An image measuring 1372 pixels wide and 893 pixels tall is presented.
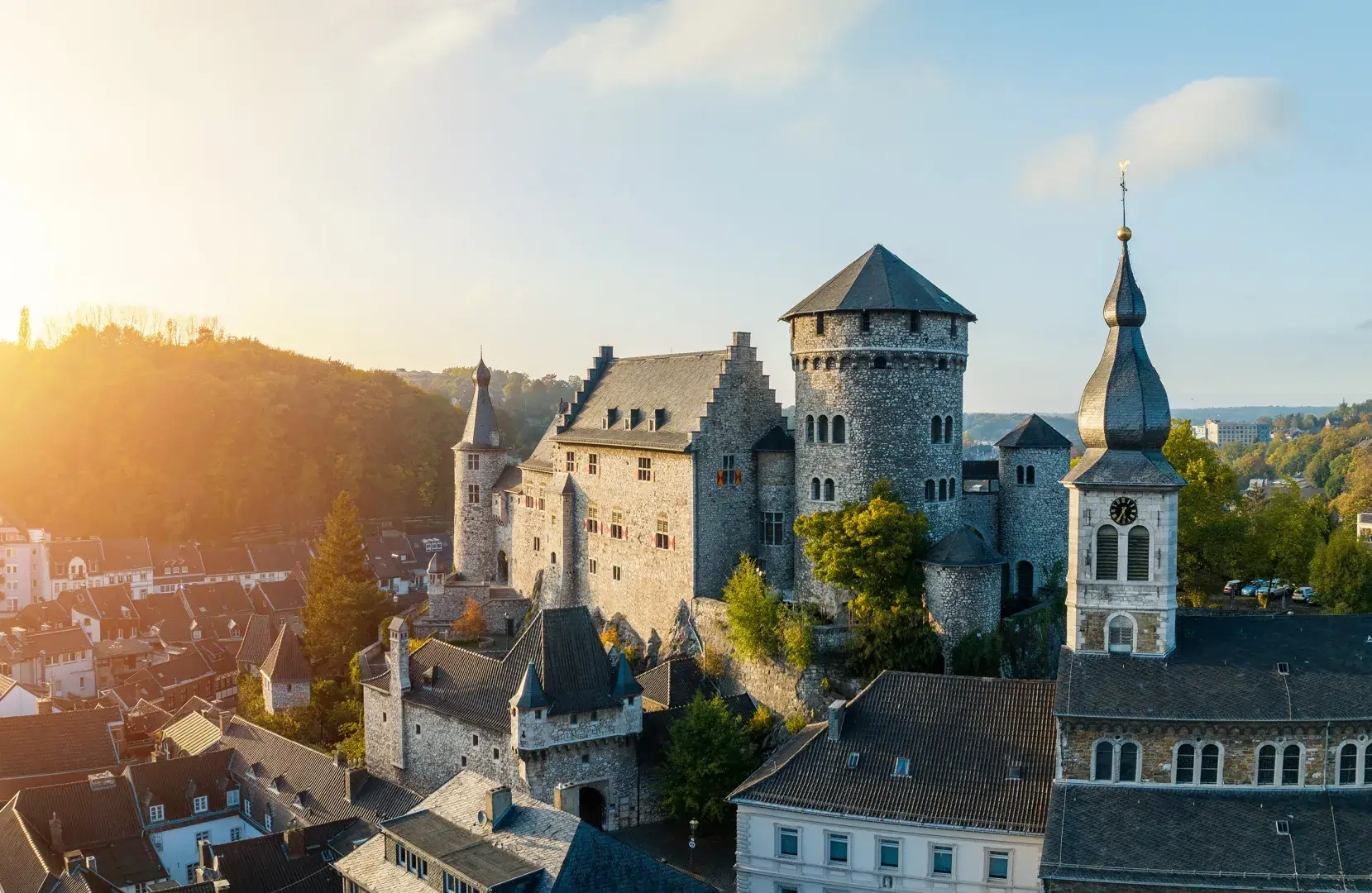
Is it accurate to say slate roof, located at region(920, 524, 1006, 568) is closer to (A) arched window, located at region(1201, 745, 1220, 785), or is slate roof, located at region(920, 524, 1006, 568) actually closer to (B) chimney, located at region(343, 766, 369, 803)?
(A) arched window, located at region(1201, 745, 1220, 785)

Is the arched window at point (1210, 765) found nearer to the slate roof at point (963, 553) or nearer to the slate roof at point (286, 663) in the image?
the slate roof at point (963, 553)

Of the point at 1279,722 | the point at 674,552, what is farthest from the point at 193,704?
the point at 1279,722

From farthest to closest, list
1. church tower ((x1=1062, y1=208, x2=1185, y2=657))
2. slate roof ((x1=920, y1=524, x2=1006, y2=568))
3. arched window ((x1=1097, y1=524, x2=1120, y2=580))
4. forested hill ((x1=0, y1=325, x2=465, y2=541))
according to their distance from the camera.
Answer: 1. forested hill ((x1=0, y1=325, x2=465, y2=541))
2. slate roof ((x1=920, y1=524, x2=1006, y2=568))
3. arched window ((x1=1097, y1=524, x2=1120, y2=580))
4. church tower ((x1=1062, y1=208, x2=1185, y2=657))

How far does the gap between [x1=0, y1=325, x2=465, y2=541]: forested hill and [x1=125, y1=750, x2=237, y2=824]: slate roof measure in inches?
2572

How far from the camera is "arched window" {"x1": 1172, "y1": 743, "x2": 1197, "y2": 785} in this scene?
26.8 metres

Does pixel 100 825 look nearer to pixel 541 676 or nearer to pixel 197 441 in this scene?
pixel 541 676

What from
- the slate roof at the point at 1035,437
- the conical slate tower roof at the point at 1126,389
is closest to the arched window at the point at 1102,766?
the conical slate tower roof at the point at 1126,389

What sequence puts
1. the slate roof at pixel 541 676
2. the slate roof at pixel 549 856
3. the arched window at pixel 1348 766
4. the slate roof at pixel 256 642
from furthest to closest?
the slate roof at pixel 256 642 → the slate roof at pixel 541 676 → the arched window at pixel 1348 766 → the slate roof at pixel 549 856

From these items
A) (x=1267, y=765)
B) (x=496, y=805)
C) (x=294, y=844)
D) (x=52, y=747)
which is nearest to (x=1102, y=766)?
(x=1267, y=765)

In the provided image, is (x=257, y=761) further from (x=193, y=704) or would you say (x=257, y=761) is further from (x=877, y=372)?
(x=877, y=372)

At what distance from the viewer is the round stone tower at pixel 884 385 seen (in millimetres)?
40500

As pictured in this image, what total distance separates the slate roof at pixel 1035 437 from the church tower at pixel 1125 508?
13926mm

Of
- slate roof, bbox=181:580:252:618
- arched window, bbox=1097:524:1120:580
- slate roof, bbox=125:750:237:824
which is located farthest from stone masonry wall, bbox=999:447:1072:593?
slate roof, bbox=181:580:252:618

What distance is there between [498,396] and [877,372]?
409 ft
